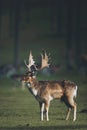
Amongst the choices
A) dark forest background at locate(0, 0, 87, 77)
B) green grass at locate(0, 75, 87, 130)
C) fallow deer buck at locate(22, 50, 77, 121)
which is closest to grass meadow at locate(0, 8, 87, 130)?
green grass at locate(0, 75, 87, 130)

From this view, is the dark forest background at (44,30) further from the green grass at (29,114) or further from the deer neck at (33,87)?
the deer neck at (33,87)

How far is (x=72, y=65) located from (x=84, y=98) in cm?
2431

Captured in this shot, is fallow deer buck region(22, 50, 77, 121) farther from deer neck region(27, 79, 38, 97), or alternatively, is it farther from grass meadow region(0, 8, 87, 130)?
grass meadow region(0, 8, 87, 130)

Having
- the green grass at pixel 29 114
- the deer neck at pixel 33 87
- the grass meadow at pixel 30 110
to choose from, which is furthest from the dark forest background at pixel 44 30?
the deer neck at pixel 33 87

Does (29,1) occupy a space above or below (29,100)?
above

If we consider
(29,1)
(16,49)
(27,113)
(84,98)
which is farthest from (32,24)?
(27,113)

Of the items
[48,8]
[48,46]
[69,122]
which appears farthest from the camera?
[48,8]

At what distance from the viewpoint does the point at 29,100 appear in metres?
29.3

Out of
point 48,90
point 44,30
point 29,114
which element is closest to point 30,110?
point 29,114

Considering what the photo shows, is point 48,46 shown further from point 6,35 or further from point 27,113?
point 27,113

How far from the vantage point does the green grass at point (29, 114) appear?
20547 mm

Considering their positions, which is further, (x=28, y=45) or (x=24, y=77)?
(x=28, y=45)

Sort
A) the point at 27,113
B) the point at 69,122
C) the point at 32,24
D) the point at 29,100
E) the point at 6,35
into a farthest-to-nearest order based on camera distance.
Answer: the point at 32,24 → the point at 6,35 → the point at 29,100 → the point at 27,113 → the point at 69,122

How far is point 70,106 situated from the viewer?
22.4m
